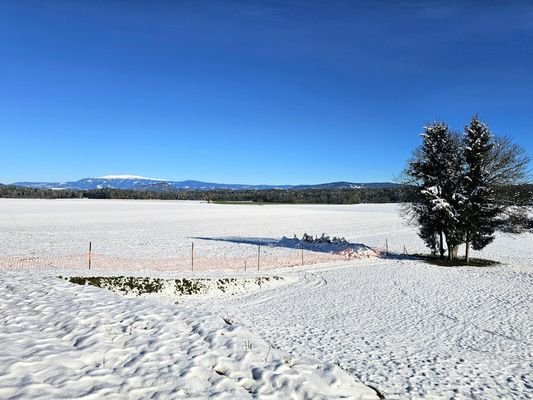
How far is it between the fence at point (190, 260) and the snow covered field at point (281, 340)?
2.86m

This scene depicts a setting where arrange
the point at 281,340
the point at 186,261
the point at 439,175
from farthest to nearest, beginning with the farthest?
the point at 439,175
the point at 186,261
the point at 281,340

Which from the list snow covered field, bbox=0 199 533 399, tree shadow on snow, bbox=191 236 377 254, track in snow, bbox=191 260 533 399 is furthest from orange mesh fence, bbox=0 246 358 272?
track in snow, bbox=191 260 533 399

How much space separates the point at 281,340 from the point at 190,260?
58.3 ft

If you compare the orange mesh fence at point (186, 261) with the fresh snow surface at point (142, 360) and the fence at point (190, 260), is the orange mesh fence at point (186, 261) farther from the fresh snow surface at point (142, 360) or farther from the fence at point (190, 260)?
the fresh snow surface at point (142, 360)

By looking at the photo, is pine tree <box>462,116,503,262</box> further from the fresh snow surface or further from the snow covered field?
the fresh snow surface

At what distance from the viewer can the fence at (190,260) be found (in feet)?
85.9

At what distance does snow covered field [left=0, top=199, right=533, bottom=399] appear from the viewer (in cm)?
810

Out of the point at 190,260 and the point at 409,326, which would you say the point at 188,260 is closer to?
the point at 190,260

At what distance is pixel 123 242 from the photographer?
41.7 m

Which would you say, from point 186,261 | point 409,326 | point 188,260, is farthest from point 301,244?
point 409,326

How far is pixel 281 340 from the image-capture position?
14.9 m

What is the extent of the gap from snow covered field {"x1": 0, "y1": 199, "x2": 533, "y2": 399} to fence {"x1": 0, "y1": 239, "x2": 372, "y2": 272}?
286 cm

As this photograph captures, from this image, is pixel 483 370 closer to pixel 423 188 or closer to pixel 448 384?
pixel 448 384

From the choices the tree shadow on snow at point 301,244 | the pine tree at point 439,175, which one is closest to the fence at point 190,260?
the tree shadow on snow at point 301,244
